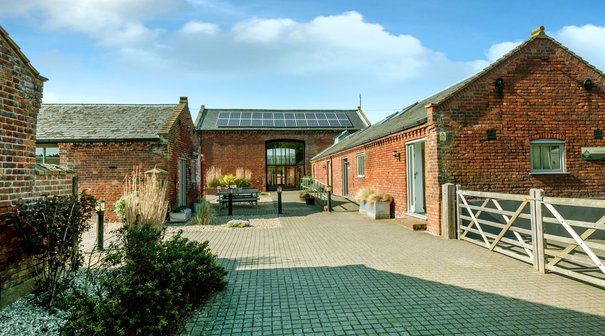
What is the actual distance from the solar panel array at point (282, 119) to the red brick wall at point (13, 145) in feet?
83.3

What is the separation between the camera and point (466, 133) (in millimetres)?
8727

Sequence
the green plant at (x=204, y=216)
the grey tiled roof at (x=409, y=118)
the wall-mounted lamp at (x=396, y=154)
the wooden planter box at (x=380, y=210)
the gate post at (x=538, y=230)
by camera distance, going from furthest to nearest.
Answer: the wooden planter box at (x=380, y=210)
the green plant at (x=204, y=216)
the wall-mounted lamp at (x=396, y=154)
the grey tiled roof at (x=409, y=118)
the gate post at (x=538, y=230)

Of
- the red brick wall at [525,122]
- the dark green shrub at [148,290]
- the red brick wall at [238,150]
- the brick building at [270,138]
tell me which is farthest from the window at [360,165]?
the red brick wall at [238,150]

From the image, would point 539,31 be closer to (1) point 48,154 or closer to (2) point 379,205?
(2) point 379,205

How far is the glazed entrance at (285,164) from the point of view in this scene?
106 ft

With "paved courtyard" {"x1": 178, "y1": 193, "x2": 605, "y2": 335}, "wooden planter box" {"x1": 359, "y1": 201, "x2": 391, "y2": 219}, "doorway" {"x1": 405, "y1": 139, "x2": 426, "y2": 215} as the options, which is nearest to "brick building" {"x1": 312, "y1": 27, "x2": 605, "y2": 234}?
"doorway" {"x1": 405, "y1": 139, "x2": 426, "y2": 215}

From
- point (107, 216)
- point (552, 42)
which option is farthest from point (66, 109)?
point (552, 42)

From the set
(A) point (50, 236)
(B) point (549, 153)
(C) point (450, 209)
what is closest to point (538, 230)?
(C) point (450, 209)

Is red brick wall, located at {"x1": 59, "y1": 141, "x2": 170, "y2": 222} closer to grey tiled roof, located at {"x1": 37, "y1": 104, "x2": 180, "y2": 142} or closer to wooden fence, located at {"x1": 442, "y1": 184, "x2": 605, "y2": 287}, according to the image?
grey tiled roof, located at {"x1": 37, "y1": 104, "x2": 180, "y2": 142}

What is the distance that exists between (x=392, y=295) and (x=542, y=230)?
2954mm

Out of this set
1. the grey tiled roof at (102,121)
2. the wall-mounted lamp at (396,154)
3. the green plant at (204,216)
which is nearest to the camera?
the wall-mounted lamp at (396,154)

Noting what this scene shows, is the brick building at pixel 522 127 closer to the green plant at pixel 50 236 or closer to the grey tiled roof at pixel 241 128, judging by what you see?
the green plant at pixel 50 236

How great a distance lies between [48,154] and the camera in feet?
39.8

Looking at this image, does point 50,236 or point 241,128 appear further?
point 241,128
